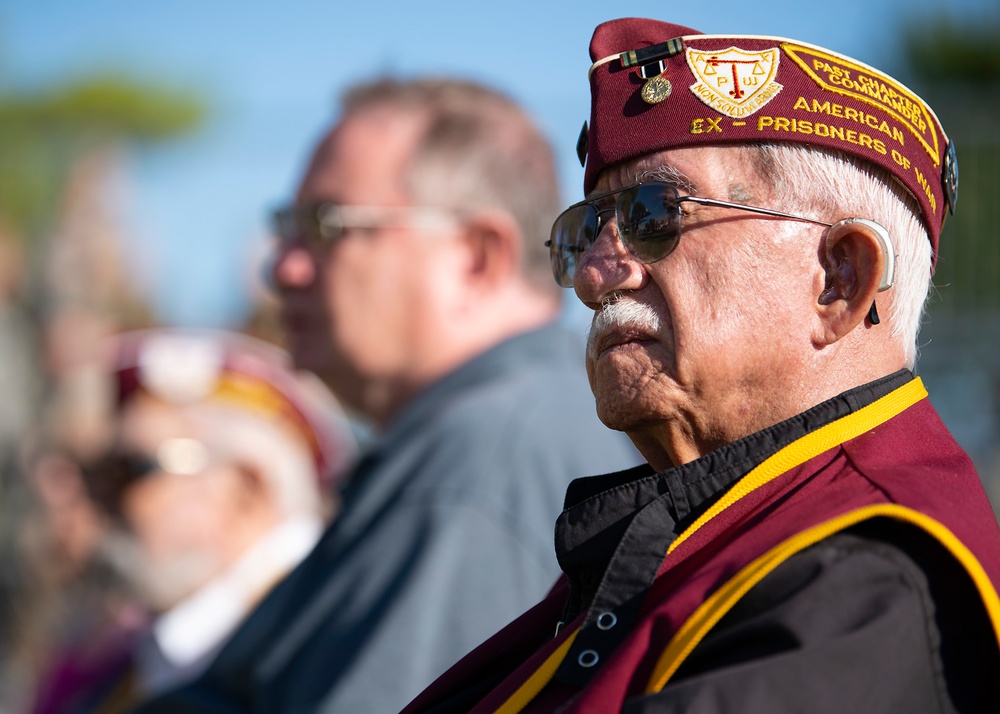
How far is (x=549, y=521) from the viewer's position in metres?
2.92

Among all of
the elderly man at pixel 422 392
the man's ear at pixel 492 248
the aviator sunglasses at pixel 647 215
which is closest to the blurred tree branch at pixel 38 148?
the elderly man at pixel 422 392

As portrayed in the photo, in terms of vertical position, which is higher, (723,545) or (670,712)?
(723,545)

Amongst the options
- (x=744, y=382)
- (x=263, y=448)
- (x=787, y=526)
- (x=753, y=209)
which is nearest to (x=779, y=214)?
(x=753, y=209)

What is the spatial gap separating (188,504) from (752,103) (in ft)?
10.8

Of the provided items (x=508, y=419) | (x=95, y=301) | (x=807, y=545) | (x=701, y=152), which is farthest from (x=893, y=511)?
(x=95, y=301)

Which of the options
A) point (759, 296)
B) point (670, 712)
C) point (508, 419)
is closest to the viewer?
point (670, 712)

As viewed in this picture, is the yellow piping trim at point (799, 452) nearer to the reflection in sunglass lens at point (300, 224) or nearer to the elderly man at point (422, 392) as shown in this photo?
the elderly man at point (422, 392)

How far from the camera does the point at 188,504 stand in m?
4.50

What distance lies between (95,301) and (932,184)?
11.1 m

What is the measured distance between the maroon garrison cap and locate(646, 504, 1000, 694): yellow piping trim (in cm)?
65

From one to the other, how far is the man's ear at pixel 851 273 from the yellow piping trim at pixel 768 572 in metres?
0.44

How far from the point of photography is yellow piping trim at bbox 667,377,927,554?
1.57m

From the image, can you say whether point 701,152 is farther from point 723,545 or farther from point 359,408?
point 359,408

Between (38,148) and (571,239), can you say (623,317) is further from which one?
(38,148)
